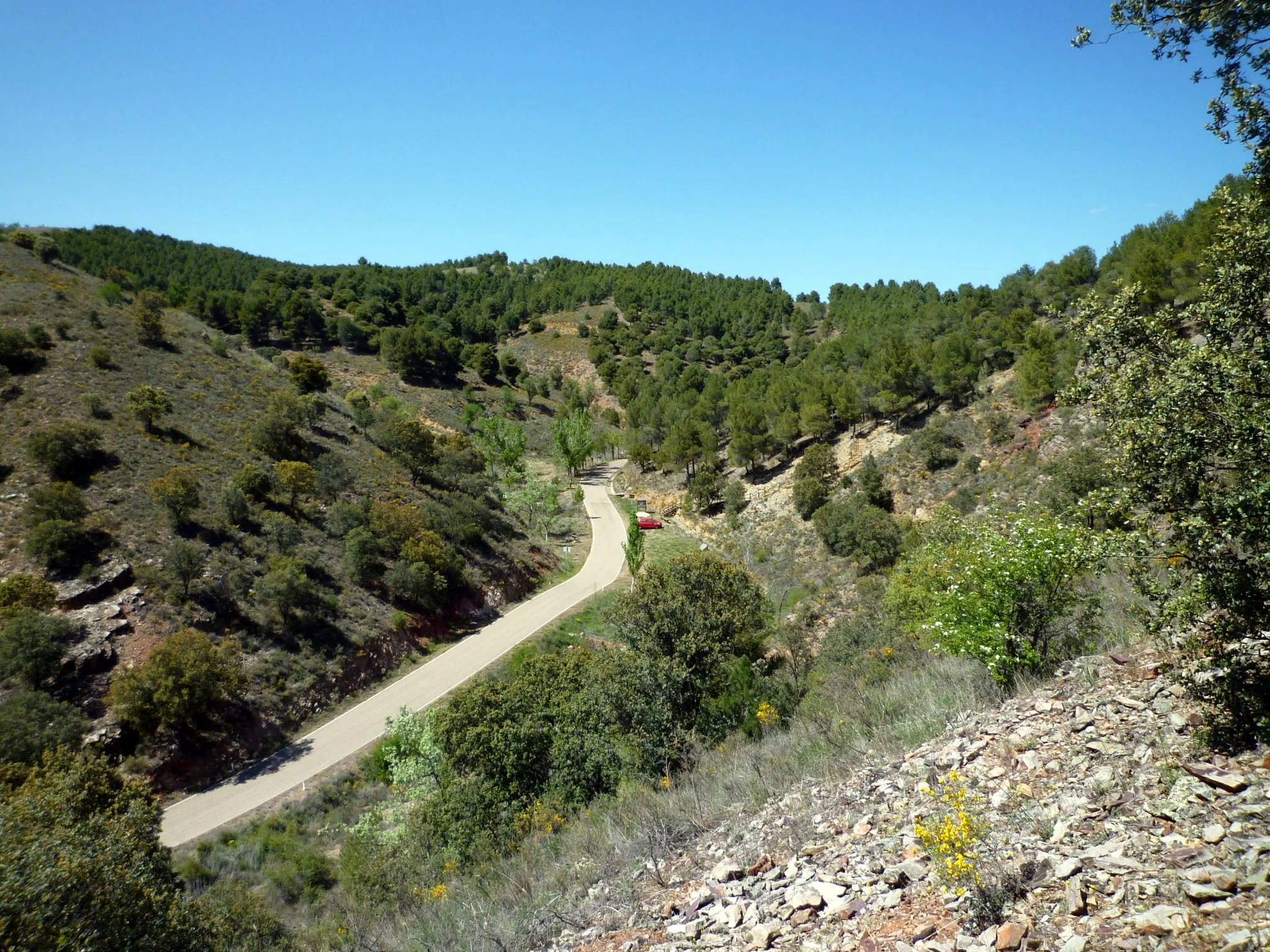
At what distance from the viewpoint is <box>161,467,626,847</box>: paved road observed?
20719mm

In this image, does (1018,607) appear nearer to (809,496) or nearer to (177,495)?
(809,496)

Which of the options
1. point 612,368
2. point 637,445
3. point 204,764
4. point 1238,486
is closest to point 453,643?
point 204,764

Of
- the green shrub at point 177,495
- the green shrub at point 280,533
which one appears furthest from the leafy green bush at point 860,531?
the green shrub at point 177,495

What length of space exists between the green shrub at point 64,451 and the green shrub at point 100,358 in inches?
430

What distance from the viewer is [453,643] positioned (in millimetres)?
33969

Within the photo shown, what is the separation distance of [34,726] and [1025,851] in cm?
2650

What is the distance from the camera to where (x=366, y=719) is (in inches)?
1045

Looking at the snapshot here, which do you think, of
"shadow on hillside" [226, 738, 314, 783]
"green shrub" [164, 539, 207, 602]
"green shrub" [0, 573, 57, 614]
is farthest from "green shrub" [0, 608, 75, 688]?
"shadow on hillside" [226, 738, 314, 783]

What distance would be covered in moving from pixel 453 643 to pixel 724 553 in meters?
21.5

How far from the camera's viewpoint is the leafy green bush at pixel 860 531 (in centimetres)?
3456

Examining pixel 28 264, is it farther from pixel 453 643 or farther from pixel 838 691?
pixel 838 691

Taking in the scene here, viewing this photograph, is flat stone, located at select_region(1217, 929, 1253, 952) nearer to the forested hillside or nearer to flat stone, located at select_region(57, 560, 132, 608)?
the forested hillside

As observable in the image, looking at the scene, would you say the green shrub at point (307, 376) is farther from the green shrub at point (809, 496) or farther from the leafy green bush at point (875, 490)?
the leafy green bush at point (875, 490)

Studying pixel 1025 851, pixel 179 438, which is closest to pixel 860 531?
pixel 1025 851
